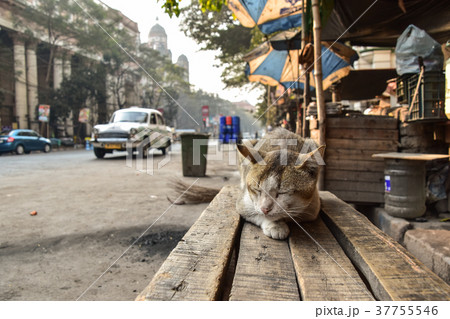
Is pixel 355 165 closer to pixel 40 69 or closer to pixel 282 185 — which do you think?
pixel 282 185

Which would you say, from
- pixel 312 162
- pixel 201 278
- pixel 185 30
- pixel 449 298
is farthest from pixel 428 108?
pixel 185 30

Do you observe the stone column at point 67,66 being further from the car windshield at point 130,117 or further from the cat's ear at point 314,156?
the cat's ear at point 314,156

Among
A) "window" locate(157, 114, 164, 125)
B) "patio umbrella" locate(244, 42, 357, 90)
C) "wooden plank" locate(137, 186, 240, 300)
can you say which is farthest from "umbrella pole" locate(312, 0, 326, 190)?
"window" locate(157, 114, 164, 125)

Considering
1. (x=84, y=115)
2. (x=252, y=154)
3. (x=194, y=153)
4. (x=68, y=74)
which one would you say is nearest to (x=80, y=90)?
(x=68, y=74)

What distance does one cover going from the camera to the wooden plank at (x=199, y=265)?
2.91ft

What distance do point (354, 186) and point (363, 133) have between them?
2.43ft

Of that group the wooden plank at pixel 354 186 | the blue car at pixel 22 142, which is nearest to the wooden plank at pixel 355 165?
the wooden plank at pixel 354 186

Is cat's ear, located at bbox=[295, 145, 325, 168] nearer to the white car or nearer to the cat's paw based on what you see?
the cat's paw

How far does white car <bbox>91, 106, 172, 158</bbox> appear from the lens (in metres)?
4.46

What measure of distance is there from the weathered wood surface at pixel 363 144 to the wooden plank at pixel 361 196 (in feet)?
2.05

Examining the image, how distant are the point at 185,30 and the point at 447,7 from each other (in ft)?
35.4

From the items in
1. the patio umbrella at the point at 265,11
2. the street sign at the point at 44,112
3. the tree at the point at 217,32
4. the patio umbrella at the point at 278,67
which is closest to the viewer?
the street sign at the point at 44,112

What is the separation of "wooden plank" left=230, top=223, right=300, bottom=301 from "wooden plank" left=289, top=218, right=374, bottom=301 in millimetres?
40

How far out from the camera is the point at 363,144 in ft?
12.1
